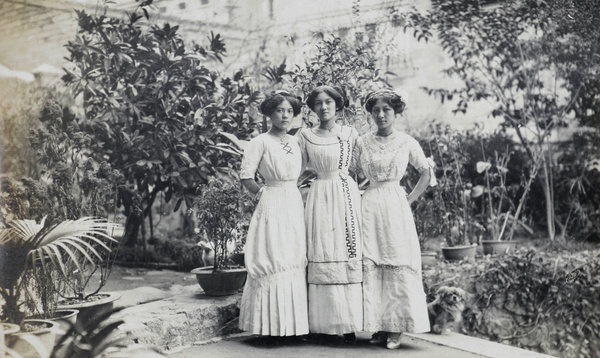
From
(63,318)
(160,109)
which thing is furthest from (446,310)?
(160,109)

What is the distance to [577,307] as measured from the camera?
4422 millimetres

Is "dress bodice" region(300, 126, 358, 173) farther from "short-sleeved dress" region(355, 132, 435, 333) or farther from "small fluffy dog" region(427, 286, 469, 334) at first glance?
"small fluffy dog" region(427, 286, 469, 334)

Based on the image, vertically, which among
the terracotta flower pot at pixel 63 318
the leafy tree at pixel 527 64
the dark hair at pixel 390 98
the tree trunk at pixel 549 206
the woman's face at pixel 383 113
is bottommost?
the terracotta flower pot at pixel 63 318

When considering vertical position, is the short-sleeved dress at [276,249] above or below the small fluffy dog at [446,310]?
above

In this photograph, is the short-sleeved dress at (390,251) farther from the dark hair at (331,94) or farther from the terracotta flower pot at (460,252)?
the terracotta flower pot at (460,252)

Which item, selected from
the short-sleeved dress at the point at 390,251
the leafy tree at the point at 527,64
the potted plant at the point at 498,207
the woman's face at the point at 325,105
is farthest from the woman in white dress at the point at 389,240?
the leafy tree at the point at 527,64

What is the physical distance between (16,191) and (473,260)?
434cm

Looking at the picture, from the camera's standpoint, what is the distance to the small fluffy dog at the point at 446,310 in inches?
156

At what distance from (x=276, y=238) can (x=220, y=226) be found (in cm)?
83

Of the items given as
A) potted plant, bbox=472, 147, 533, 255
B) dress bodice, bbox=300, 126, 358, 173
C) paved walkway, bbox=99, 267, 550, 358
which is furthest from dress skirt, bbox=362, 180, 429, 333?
potted plant, bbox=472, 147, 533, 255

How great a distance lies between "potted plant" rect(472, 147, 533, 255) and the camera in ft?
20.4

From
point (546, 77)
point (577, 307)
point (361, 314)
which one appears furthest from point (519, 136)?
point (361, 314)

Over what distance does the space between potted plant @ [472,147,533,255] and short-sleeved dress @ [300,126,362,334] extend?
314 cm

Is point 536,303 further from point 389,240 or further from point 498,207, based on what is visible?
point 498,207
